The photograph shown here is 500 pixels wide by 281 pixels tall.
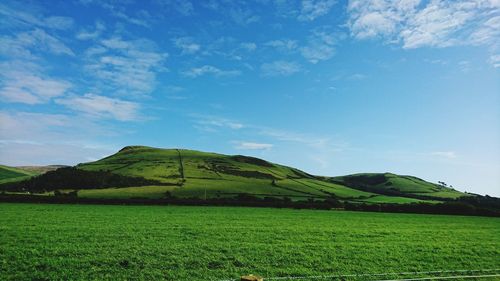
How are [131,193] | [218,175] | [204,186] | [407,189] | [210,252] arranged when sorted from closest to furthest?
[210,252] < [131,193] < [204,186] < [218,175] < [407,189]

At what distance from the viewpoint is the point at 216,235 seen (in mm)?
34094

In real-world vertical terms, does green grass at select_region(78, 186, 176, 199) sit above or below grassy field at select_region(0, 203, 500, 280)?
above

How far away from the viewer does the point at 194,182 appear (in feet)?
403

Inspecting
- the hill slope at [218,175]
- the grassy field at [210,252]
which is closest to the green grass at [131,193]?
the hill slope at [218,175]

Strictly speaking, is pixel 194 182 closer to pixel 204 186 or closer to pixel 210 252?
pixel 204 186

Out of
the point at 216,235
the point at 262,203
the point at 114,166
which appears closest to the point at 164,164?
the point at 114,166

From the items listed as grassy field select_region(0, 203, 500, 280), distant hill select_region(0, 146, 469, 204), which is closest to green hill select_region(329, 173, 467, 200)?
distant hill select_region(0, 146, 469, 204)

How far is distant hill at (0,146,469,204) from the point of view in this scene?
107 m

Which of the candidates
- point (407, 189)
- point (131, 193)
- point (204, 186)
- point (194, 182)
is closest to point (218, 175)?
point (194, 182)

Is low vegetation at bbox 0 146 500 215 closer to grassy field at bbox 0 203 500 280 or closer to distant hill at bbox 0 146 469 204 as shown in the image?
distant hill at bbox 0 146 469 204

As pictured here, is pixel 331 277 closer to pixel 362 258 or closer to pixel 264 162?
pixel 362 258

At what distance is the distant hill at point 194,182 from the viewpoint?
350 feet

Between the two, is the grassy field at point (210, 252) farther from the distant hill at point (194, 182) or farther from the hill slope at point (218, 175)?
the hill slope at point (218, 175)

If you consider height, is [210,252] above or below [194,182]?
below
